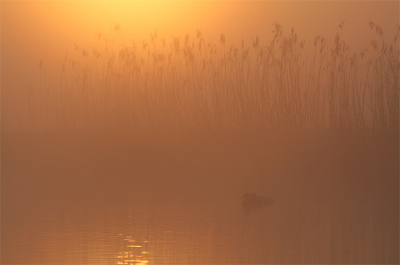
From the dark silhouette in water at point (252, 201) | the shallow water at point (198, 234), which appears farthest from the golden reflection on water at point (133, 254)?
the dark silhouette in water at point (252, 201)

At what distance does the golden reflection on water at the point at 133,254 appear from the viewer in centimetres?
208

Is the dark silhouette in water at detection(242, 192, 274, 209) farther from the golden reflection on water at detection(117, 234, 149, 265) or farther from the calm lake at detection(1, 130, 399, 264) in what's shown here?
the golden reflection on water at detection(117, 234, 149, 265)

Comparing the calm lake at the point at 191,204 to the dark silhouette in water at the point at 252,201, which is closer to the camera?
the calm lake at the point at 191,204

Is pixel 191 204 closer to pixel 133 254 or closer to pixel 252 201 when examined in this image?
pixel 252 201

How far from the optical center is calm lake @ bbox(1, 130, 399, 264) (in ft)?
7.46

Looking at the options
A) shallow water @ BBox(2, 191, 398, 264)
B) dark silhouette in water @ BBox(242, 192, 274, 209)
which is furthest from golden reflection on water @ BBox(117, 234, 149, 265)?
dark silhouette in water @ BBox(242, 192, 274, 209)

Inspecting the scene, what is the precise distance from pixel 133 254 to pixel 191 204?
131 centimetres

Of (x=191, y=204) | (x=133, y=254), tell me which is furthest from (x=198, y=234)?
(x=191, y=204)

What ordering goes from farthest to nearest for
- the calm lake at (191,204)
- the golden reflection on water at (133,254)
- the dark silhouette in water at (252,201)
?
the dark silhouette in water at (252,201)
the calm lake at (191,204)
the golden reflection on water at (133,254)

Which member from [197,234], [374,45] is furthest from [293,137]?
[197,234]

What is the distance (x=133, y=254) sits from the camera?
217 cm

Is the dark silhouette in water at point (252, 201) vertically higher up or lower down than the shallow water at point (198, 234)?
higher up

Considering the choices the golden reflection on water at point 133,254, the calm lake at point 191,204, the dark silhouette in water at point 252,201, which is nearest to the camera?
the golden reflection on water at point 133,254

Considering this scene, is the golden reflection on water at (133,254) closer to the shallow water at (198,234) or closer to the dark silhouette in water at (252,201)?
the shallow water at (198,234)
